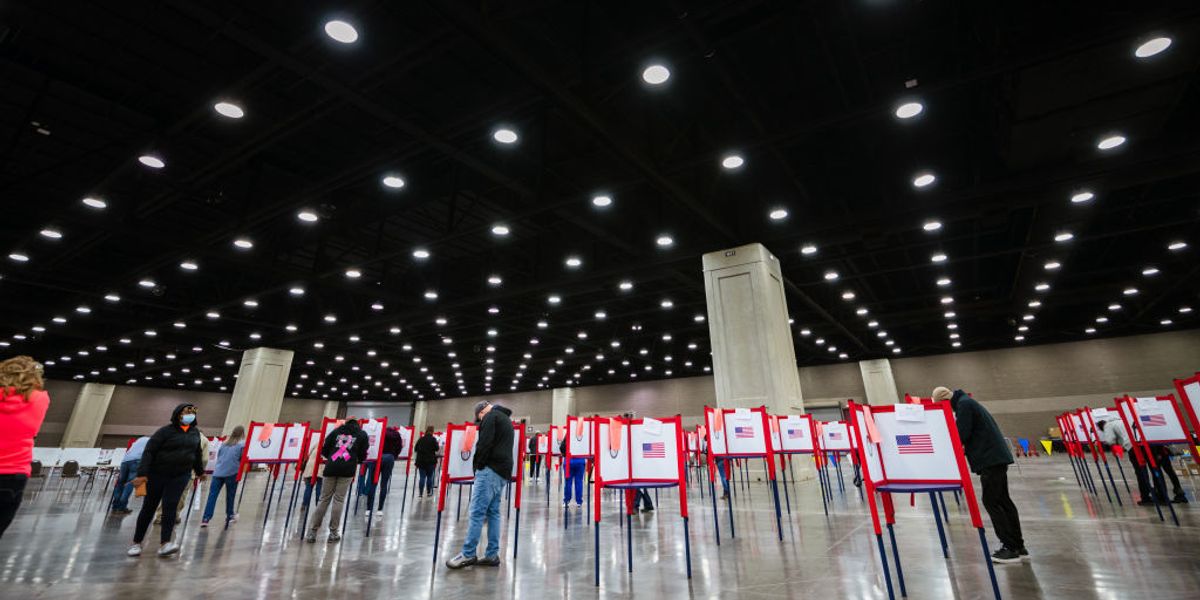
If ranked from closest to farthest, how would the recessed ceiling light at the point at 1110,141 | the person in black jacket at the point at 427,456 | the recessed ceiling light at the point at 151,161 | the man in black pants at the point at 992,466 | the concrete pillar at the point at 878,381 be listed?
the man in black pants at the point at 992,466 < the recessed ceiling light at the point at 1110,141 < the recessed ceiling light at the point at 151,161 < the person in black jacket at the point at 427,456 < the concrete pillar at the point at 878,381

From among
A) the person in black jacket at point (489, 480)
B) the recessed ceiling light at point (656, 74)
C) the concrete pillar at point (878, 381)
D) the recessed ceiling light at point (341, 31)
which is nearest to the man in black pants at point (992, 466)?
the person in black jacket at point (489, 480)

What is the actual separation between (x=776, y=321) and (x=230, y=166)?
12.7 metres

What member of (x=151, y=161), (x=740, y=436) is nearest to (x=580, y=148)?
(x=740, y=436)

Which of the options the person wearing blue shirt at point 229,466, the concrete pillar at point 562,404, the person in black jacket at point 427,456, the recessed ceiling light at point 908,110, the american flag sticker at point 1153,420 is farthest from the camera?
the concrete pillar at point 562,404

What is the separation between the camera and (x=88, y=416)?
36.1 meters

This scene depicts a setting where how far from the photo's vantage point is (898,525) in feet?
21.6

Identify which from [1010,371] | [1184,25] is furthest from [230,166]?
[1010,371]

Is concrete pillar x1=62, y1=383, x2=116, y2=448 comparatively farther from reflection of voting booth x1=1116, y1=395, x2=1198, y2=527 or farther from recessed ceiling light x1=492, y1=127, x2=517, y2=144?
reflection of voting booth x1=1116, y1=395, x2=1198, y2=527

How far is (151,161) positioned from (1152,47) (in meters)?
16.5

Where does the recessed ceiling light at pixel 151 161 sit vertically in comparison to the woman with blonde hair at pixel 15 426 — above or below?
above

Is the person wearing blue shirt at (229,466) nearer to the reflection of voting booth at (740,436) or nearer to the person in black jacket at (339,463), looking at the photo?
the person in black jacket at (339,463)

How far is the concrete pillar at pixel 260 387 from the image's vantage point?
23172 mm

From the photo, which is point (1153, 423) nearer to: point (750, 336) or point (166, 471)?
point (750, 336)

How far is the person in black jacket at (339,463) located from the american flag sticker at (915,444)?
5.93 metres
